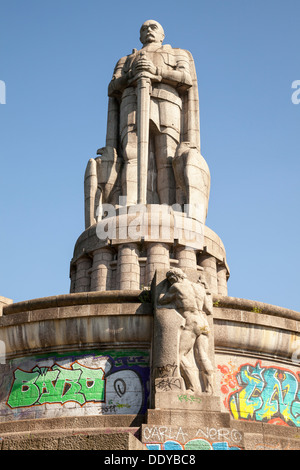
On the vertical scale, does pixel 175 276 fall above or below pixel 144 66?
below

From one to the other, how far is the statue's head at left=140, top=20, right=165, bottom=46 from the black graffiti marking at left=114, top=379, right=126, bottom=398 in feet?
39.1

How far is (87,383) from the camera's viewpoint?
10914 mm

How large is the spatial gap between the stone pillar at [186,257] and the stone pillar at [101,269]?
1660 millimetres

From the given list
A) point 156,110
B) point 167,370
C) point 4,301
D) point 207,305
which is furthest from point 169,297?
point 156,110

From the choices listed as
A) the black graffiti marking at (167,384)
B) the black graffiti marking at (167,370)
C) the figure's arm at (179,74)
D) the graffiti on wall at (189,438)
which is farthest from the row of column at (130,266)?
the graffiti on wall at (189,438)

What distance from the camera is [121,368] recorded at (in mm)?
11008

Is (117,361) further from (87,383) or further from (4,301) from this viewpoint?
(4,301)

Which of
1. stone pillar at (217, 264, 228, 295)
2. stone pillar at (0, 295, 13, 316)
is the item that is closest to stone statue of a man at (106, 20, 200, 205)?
stone pillar at (217, 264, 228, 295)

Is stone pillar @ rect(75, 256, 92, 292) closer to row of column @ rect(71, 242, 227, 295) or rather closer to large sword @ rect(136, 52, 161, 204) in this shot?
row of column @ rect(71, 242, 227, 295)

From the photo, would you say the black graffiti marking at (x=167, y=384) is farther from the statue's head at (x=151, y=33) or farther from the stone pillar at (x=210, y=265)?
the statue's head at (x=151, y=33)

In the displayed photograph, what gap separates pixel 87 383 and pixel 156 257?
5.19 metres

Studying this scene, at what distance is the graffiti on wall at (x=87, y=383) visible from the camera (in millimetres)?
10695

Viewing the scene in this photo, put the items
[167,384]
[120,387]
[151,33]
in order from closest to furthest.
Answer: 1. [167,384]
2. [120,387]
3. [151,33]
